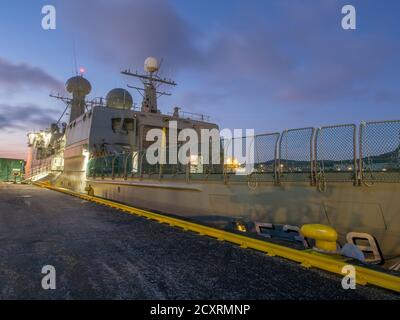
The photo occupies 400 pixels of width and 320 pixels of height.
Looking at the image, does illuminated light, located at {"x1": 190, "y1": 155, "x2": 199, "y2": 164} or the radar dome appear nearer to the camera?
illuminated light, located at {"x1": 190, "y1": 155, "x2": 199, "y2": 164}

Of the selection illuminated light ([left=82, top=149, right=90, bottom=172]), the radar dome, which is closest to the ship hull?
illuminated light ([left=82, top=149, right=90, bottom=172])

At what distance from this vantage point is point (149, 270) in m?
4.22

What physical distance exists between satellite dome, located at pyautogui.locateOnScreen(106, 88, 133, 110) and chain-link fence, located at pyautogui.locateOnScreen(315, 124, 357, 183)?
23951 millimetres

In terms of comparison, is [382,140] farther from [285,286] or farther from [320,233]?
[285,286]

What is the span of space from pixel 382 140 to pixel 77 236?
7.06 metres

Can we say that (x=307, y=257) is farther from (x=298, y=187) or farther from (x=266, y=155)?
(x=266, y=155)

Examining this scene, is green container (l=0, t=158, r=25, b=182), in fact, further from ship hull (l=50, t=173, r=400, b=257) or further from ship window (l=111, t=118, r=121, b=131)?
ship hull (l=50, t=173, r=400, b=257)

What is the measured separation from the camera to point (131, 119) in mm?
23109

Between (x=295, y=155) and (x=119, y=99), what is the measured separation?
24.4 metres

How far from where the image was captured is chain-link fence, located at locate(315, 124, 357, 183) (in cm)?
667

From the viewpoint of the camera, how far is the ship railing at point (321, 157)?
616 centimetres

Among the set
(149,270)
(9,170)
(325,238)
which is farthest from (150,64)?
(9,170)

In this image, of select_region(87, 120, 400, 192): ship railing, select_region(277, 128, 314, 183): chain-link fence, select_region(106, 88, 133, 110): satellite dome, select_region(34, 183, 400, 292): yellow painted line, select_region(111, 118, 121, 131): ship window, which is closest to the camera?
select_region(34, 183, 400, 292): yellow painted line
